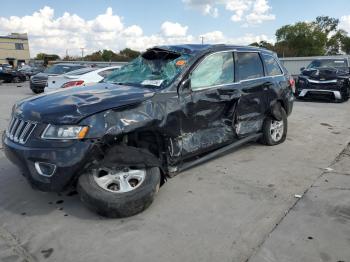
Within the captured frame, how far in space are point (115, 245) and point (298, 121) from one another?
6.71 meters

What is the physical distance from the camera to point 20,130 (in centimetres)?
347

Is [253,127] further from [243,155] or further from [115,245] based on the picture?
[115,245]

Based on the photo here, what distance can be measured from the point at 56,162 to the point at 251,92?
3057 mm

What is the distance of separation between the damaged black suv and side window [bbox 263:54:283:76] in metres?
0.71

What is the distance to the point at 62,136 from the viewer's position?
319cm

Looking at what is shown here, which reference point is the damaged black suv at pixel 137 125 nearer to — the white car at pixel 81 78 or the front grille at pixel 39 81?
the white car at pixel 81 78

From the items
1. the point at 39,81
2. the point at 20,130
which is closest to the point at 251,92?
the point at 20,130

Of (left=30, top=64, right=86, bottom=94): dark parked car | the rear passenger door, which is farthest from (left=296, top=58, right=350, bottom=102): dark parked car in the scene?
(left=30, top=64, right=86, bottom=94): dark parked car

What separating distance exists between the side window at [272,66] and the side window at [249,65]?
239 mm

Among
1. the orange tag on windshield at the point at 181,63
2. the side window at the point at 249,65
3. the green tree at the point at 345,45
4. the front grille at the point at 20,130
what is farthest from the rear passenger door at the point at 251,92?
the green tree at the point at 345,45

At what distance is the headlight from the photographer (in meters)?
3.19

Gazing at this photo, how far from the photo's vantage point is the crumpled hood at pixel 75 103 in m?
3.25

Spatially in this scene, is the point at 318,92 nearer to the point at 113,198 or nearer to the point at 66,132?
the point at 113,198

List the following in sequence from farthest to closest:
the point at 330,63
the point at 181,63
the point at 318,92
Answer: the point at 330,63 < the point at 318,92 < the point at 181,63
